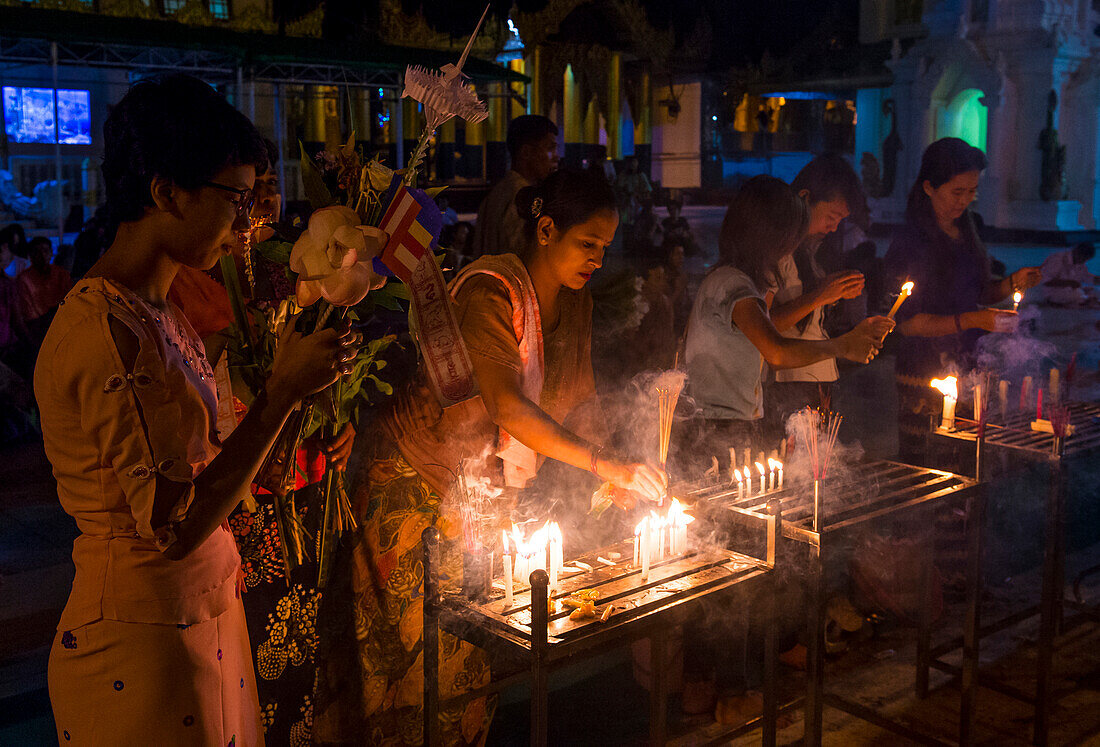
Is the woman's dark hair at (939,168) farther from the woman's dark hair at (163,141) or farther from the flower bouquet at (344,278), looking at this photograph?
the woman's dark hair at (163,141)

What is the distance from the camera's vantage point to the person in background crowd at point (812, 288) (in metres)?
3.71

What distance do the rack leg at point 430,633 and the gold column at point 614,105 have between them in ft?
82.9

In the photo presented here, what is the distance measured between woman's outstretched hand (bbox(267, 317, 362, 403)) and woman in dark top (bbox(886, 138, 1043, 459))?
314 cm

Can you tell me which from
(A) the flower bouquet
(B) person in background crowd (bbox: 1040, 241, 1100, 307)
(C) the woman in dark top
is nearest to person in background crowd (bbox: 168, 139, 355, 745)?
(A) the flower bouquet

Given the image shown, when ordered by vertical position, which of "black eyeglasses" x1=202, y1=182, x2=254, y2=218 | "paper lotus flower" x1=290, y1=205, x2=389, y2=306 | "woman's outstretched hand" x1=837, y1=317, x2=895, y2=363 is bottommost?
"woman's outstretched hand" x1=837, y1=317, x2=895, y2=363

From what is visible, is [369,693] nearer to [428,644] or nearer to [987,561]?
[428,644]

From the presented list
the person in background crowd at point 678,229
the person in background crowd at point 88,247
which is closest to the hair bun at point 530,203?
the person in background crowd at point 88,247

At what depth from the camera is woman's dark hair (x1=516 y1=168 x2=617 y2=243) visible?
2.52 metres

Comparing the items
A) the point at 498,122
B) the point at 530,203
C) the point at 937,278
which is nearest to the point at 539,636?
the point at 530,203

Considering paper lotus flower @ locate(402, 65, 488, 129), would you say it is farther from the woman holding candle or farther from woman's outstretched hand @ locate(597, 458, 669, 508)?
the woman holding candle

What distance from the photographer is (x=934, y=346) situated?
4.17 m

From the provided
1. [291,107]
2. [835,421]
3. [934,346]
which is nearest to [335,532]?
[835,421]

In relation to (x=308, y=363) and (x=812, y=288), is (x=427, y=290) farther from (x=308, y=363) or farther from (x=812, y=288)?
(x=812, y=288)

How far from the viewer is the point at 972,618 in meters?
3.34
